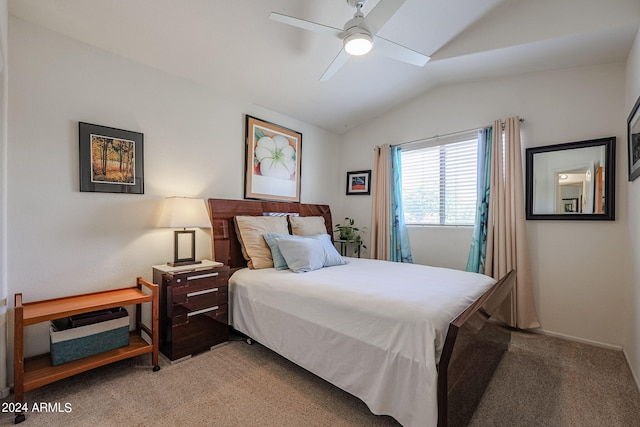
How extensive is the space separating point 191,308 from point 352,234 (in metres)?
2.48

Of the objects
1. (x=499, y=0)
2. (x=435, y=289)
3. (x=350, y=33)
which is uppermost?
(x=499, y=0)

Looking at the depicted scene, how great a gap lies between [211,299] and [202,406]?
83cm

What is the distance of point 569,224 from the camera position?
2.66 meters

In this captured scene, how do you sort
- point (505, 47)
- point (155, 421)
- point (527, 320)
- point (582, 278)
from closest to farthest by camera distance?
point (155, 421) < point (505, 47) < point (582, 278) < point (527, 320)

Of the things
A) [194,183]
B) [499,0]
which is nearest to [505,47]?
[499,0]

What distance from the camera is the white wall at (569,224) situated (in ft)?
8.07

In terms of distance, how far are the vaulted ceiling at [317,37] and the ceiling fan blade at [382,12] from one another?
0.32 metres

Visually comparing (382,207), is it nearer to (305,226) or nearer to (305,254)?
(305,226)

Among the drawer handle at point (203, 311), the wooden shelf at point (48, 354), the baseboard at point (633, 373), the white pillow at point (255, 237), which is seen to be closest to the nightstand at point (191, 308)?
the drawer handle at point (203, 311)

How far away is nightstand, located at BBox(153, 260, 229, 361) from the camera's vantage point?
214 centimetres

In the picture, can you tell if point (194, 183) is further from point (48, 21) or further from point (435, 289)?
point (435, 289)

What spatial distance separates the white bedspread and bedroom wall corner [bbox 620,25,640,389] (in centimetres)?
101

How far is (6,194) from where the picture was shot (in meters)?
1.81

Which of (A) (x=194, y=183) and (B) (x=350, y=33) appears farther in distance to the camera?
(A) (x=194, y=183)
